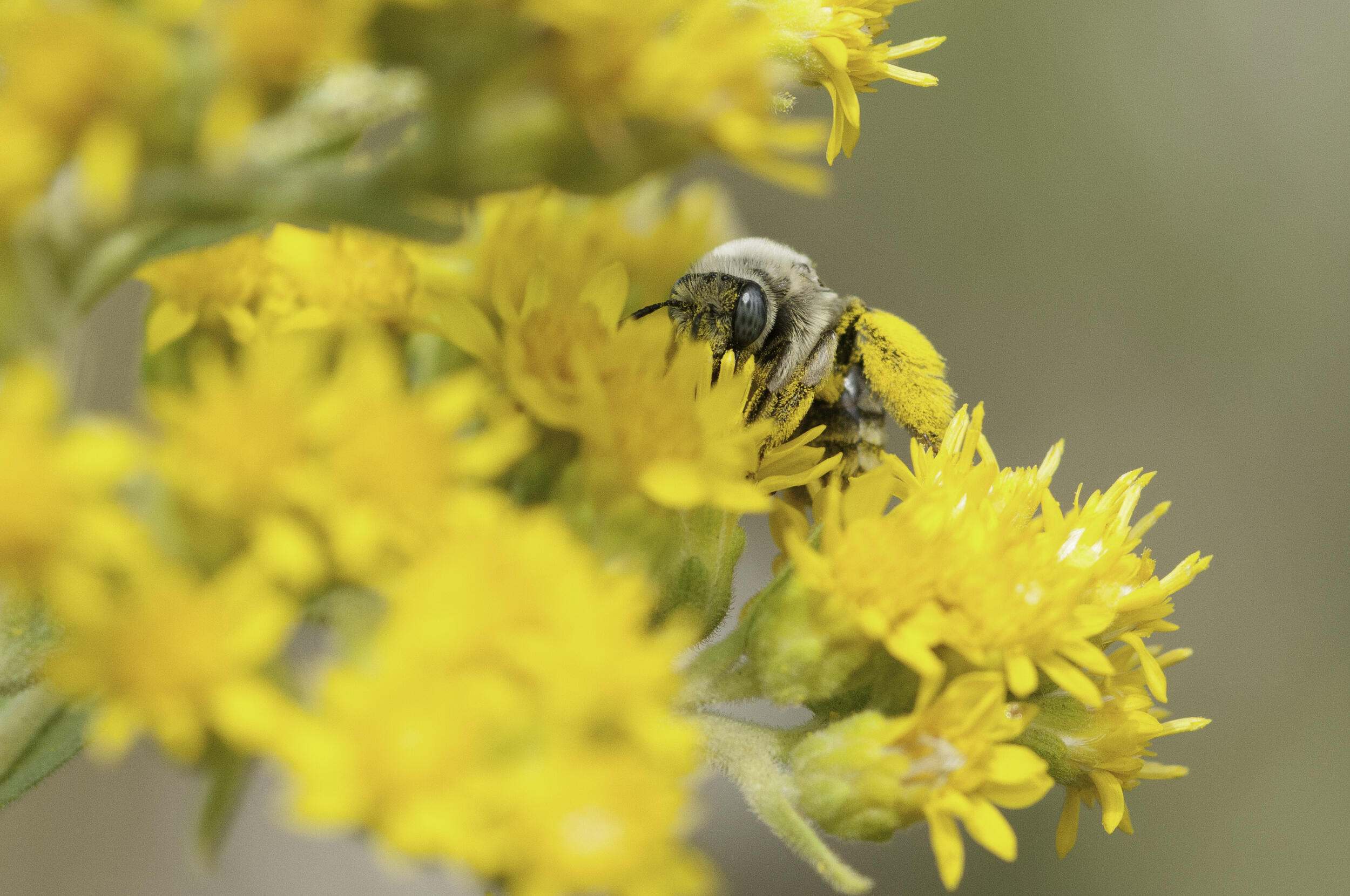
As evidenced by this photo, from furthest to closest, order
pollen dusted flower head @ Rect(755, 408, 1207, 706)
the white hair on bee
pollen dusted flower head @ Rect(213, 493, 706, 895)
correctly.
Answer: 1. the white hair on bee
2. pollen dusted flower head @ Rect(755, 408, 1207, 706)
3. pollen dusted flower head @ Rect(213, 493, 706, 895)

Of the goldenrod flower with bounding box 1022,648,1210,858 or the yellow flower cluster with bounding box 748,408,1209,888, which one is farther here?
the goldenrod flower with bounding box 1022,648,1210,858

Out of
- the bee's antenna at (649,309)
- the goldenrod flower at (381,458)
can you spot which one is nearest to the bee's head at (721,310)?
the bee's antenna at (649,309)

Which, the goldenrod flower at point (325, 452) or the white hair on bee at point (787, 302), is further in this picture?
the white hair on bee at point (787, 302)

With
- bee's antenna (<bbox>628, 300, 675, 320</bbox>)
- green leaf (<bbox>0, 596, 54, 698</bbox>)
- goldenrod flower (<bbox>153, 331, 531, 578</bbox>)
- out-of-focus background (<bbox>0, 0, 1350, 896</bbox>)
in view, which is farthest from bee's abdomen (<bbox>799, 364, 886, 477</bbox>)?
out-of-focus background (<bbox>0, 0, 1350, 896</bbox>)

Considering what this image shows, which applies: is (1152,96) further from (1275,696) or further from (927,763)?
(927,763)

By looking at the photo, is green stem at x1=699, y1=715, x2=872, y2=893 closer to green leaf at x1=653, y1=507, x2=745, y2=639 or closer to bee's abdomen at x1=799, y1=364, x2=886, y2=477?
green leaf at x1=653, y1=507, x2=745, y2=639

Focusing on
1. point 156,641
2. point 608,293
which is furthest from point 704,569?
point 156,641

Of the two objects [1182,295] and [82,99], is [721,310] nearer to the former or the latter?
[82,99]

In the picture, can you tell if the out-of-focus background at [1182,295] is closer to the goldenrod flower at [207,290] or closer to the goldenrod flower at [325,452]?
the goldenrod flower at [207,290]

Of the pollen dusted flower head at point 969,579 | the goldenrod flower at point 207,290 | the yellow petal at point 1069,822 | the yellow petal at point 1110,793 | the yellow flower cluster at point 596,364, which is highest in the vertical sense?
the yellow flower cluster at point 596,364
